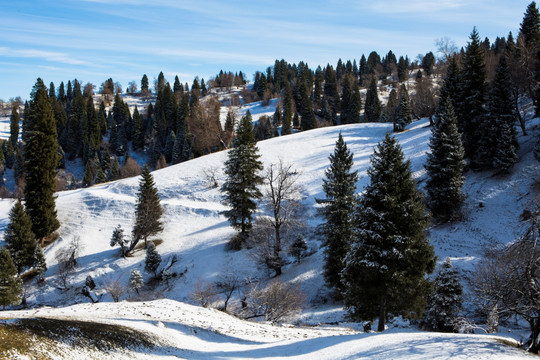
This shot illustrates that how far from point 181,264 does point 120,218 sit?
13.4 m

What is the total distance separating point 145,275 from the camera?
33438 millimetres

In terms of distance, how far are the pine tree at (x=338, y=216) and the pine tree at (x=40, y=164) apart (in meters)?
30.7

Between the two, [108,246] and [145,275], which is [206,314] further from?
[108,246]

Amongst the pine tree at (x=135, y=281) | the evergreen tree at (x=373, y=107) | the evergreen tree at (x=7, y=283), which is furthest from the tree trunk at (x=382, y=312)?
the evergreen tree at (x=373, y=107)

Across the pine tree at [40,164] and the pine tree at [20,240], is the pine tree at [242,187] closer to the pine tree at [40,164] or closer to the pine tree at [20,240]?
the pine tree at [20,240]

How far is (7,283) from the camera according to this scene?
26438 mm

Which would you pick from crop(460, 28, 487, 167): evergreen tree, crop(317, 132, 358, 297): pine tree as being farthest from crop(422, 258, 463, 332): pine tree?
crop(460, 28, 487, 167): evergreen tree

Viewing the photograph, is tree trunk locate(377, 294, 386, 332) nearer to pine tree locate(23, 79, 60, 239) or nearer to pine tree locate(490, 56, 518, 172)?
pine tree locate(490, 56, 518, 172)

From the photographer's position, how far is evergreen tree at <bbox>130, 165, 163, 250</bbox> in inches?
1432

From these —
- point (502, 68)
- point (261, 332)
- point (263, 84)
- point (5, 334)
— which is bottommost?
point (261, 332)

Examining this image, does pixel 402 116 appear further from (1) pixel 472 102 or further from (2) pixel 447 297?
(2) pixel 447 297

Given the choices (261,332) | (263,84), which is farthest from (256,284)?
(263,84)

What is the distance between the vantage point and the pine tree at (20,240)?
33.6 meters

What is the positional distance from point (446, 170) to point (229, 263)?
833 inches
